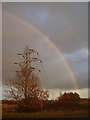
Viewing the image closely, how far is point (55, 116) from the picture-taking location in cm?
531

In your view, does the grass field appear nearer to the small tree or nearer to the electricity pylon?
the small tree

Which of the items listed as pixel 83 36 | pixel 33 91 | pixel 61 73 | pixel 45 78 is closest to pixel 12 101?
pixel 33 91

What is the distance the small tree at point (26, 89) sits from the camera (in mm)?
5383

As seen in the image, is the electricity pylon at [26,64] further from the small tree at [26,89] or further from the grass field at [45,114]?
the grass field at [45,114]

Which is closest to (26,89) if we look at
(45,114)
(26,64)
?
(26,64)

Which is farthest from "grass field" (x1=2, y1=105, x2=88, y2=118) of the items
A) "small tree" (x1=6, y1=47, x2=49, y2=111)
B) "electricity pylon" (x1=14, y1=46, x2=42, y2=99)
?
"electricity pylon" (x1=14, y1=46, x2=42, y2=99)

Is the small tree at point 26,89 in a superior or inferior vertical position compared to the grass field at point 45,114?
superior

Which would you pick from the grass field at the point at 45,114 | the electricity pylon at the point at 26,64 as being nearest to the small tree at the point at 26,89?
the electricity pylon at the point at 26,64

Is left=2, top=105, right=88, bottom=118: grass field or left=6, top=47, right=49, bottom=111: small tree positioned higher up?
left=6, top=47, right=49, bottom=111: small tree

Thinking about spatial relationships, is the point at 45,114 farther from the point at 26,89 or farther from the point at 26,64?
the point at 26,64

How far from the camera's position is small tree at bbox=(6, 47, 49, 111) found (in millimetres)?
5383

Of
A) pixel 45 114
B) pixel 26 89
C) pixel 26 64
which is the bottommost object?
pixel 45 114

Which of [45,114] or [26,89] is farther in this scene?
[26,89]

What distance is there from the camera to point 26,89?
17.8 feet
